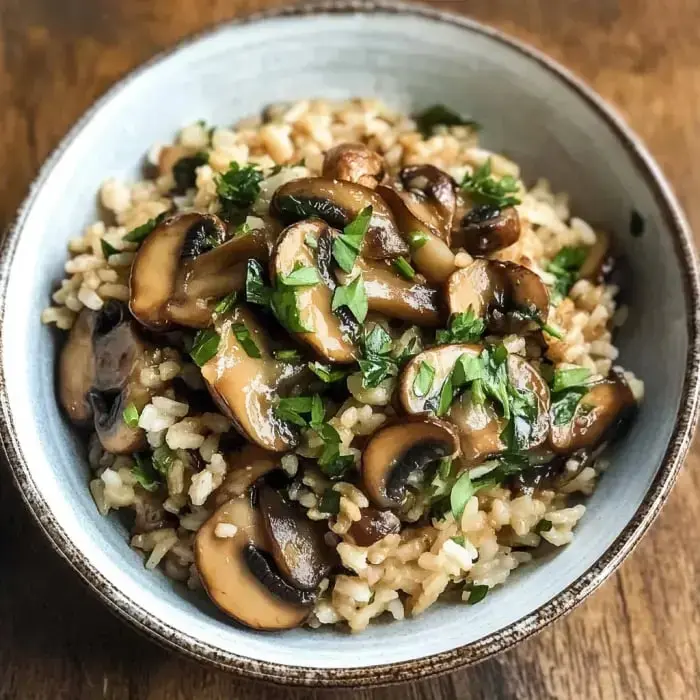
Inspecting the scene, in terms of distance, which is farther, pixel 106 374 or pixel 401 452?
pixel 106 374

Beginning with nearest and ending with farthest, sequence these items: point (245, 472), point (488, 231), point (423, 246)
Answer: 1. point (245, 472)
2. point (423, 246)
3. point (488, 231)

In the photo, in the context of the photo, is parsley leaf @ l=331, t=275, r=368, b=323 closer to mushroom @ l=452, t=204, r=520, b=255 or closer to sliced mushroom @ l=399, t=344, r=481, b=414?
sliced mushroom @ l=399, t=344, r=481, b=414

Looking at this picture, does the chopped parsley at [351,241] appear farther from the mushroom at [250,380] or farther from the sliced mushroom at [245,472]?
the sliced mushroom at [245,472]

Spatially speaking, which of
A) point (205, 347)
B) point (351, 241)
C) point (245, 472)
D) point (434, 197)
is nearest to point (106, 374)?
point (205, 347)

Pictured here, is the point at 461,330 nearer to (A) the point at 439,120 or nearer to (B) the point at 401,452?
(B) the point at 401,452

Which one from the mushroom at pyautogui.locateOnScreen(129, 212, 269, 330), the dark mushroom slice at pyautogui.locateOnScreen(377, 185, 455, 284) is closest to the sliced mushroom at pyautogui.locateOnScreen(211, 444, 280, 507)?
the mushroom at pyautogui.locateOnScreen(129, 212, 269, 330)

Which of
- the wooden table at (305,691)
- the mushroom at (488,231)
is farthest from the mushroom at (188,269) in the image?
the wooden table at (305,691)

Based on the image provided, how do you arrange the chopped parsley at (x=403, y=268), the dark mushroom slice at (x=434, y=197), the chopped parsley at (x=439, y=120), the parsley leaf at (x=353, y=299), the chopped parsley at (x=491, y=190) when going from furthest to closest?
the chopped parsley at (x=439, y=120), the chopped parsley at (x=491, y=190), the dark mushroom slice at (x=434, y=197), the chopped parsley at (x=403, y=268), the parsley leaf at (x=353, y=299)
